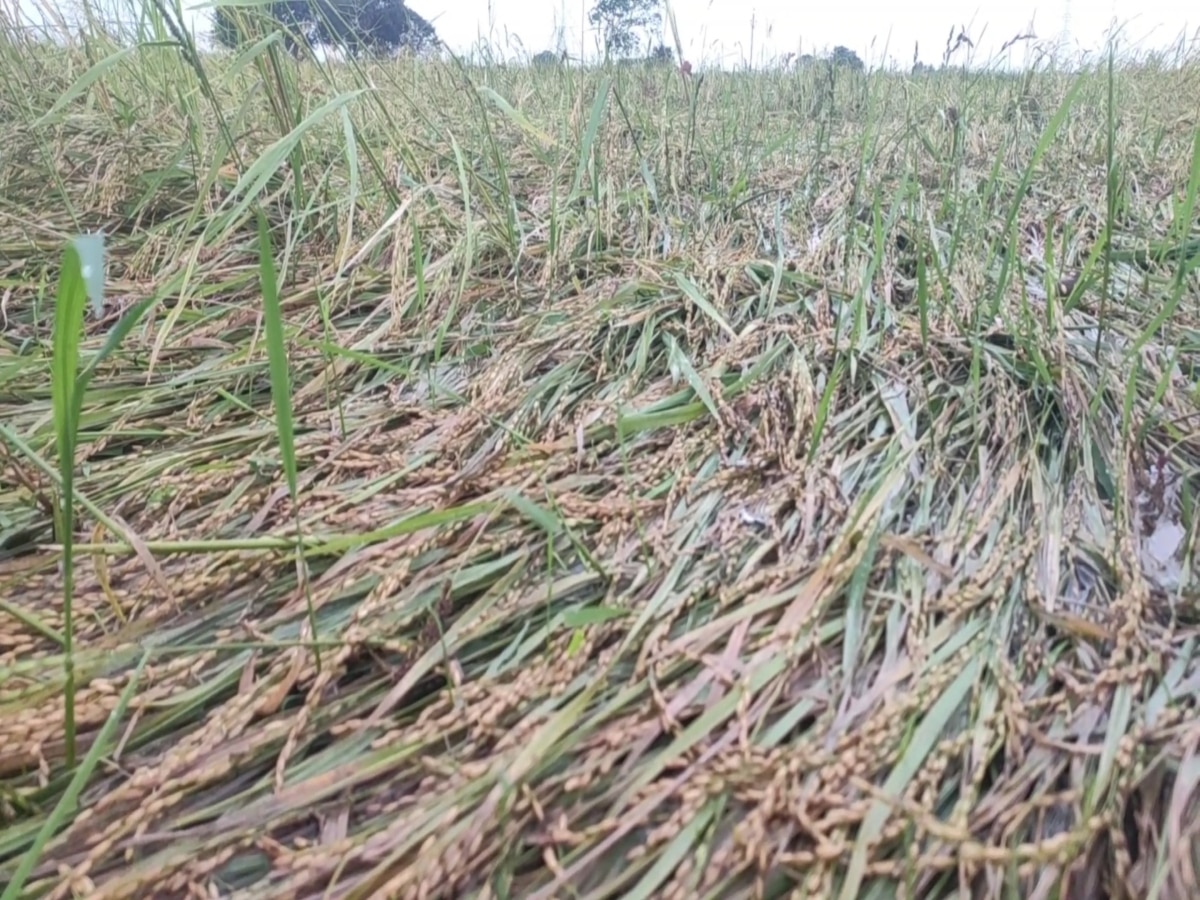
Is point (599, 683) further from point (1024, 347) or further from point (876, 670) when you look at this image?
point (1024, 347)

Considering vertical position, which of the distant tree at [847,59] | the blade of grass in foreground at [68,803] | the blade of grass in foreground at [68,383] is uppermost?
the distant tree at [847,59]

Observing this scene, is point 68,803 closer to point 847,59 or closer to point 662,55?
point 662,55

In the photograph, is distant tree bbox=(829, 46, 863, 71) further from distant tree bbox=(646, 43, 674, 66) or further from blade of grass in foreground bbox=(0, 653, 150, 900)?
blade of grass in foreground bbox=(0, 653, 150, 900)

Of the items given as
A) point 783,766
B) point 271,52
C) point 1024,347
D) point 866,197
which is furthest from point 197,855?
point 866,197

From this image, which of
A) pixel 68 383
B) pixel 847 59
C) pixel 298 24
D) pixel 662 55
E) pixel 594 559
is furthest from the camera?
pixel 847 59

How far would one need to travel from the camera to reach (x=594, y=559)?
0.73 metres

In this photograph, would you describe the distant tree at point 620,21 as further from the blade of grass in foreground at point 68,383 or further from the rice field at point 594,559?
the blade of grass in foreground at point 68,383

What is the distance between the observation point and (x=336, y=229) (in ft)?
4.63

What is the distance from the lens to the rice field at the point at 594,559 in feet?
1.71

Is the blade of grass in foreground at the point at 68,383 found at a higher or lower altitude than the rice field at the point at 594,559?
higher

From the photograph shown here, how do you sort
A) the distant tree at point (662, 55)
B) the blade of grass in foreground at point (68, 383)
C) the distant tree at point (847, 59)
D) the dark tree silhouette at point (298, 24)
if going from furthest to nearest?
the distant tree at point (847, 59) → the distant tree at point (662, 55) → the dark tree silhouette at point (298, 24) → the blade of grass in foreground at point (68, 383)

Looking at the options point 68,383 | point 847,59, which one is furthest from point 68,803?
point 847,59

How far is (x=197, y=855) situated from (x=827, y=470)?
2.28 feet

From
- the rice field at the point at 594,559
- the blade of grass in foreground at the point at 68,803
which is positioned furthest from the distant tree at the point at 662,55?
the blade of grass in foreground at the point at 68,803
